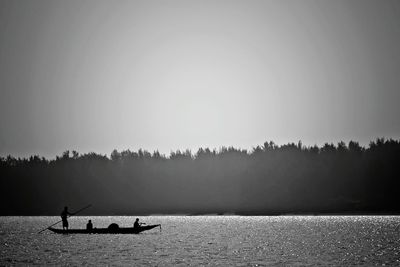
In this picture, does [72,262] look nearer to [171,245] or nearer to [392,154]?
[171,245]

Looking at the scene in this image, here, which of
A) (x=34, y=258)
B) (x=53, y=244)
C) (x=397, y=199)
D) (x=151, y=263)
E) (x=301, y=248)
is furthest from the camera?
(x=397, y=199)

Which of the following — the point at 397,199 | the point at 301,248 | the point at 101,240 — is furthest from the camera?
the point at 397,199

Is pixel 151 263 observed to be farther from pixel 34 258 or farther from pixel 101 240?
pixel 101 240

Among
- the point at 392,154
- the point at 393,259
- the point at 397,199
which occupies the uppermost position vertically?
the point at 392,154

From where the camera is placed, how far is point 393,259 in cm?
6250

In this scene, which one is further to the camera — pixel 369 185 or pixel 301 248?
pixel 369 185

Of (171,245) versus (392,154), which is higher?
(392,154)

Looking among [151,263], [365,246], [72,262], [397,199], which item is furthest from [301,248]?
[397,199]

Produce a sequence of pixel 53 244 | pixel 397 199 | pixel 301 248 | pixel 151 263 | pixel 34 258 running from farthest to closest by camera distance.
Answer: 1. pixel 397 199
2. pixel 53 244
3. pixel 301 248
4. pixel 34 258
5. pixel 151 263

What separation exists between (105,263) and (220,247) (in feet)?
69.8

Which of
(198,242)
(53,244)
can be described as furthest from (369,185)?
(53,244)

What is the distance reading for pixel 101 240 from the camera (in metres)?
92.6

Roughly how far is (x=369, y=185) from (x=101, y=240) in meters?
125

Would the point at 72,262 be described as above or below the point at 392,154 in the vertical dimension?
below
